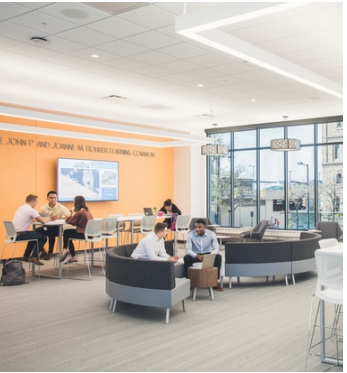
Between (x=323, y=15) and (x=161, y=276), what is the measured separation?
359 centimetres

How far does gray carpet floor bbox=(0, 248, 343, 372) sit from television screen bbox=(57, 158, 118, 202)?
14.5ft

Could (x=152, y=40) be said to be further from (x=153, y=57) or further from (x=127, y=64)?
(x=127, y=64)

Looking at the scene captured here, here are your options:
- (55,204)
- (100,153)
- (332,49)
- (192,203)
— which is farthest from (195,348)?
(192,203)

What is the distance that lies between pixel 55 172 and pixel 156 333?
283 inches

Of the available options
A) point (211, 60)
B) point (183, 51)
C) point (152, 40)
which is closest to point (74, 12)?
point (152, 40)

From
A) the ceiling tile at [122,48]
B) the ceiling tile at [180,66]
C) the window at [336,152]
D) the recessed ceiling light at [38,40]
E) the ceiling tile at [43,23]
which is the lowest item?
the window at [336,152]

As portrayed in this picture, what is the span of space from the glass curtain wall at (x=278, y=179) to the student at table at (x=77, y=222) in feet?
21.9

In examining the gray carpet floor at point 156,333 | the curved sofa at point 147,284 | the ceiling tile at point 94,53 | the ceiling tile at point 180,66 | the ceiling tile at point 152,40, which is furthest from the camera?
the ceiling tile at point 180,66

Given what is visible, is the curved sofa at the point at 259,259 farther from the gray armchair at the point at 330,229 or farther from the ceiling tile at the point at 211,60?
the gray armchair at the point at 330,229

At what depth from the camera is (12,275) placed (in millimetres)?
8227

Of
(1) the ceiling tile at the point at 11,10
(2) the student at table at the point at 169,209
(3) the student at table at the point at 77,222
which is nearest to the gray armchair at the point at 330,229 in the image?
(2) the student at table at the point at 169,209

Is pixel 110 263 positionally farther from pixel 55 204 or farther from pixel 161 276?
pixel 55 204

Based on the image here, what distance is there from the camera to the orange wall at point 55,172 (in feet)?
35.3

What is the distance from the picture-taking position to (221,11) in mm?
3588
